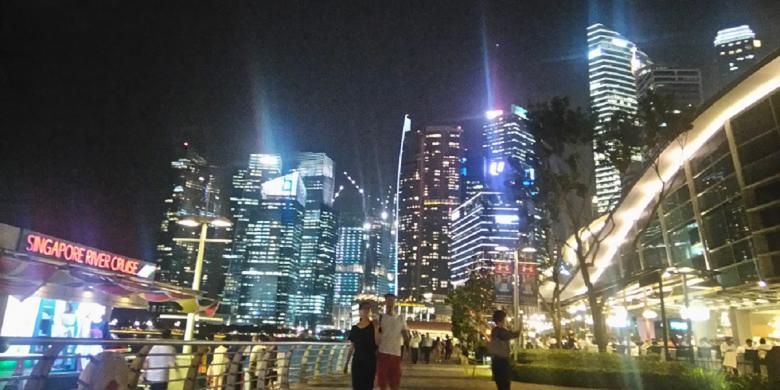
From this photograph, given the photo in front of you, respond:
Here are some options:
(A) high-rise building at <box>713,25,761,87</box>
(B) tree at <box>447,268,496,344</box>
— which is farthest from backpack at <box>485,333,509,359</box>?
(A) high-rise building at <box>713,25,761,87</box>

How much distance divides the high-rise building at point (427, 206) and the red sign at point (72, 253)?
122710 millimetres

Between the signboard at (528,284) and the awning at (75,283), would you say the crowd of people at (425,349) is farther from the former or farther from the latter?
the awning at (75,283)

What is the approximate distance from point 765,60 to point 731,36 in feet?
437

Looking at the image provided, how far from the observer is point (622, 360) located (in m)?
13.3

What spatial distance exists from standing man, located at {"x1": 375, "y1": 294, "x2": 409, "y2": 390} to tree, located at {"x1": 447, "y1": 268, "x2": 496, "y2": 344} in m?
22.0

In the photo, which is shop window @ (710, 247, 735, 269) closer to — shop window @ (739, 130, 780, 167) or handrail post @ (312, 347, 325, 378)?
shop window @ (739, 130, 780, 167)

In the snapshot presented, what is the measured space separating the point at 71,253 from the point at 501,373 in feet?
42.7

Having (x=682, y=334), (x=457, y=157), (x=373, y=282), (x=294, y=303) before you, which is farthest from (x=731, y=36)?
(x=682, y=334)

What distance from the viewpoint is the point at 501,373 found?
7.18 m

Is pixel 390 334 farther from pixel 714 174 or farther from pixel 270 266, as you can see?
pixel 270 266

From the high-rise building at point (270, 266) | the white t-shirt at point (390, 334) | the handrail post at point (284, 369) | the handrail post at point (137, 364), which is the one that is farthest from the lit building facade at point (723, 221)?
the high-rise building at point (270, 266)

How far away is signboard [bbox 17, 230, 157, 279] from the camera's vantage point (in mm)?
14195

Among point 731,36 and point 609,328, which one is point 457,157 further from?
point 609,328

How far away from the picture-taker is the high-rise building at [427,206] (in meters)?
145
